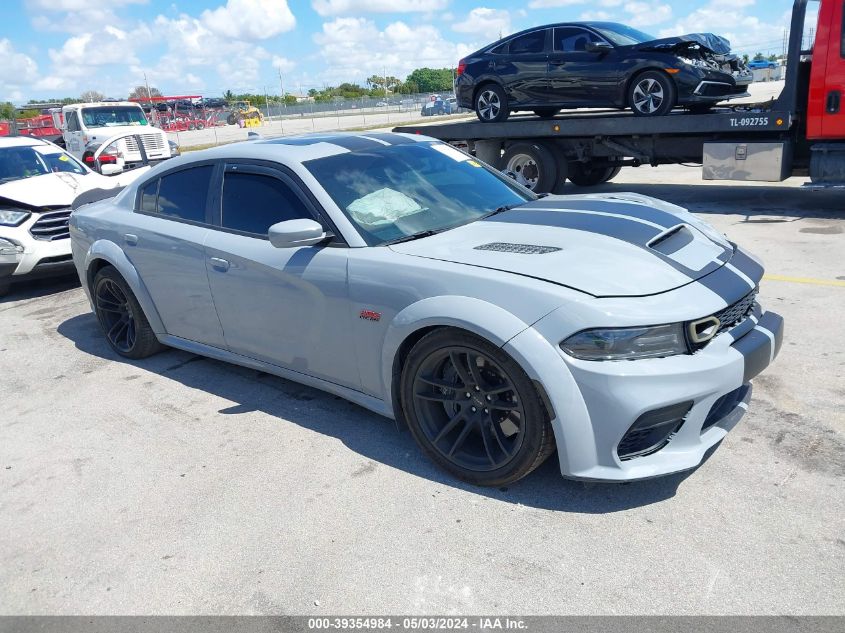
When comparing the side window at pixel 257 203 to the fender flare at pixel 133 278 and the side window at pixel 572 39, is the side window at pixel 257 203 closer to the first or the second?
the fender flare at pixel 133 278

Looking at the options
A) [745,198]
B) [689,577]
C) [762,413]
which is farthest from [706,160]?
[689,577]

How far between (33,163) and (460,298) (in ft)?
24.5

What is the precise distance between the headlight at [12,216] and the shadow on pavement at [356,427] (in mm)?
1933

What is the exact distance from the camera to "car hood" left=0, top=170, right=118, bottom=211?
24.9 ft

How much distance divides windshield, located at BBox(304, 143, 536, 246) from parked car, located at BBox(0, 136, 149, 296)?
13.3 feet

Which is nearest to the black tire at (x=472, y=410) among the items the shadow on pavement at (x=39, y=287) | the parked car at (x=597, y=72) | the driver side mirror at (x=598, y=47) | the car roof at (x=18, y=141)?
the shadow on pavement at (x=39, y=287)

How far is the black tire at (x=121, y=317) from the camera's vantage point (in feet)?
16.8

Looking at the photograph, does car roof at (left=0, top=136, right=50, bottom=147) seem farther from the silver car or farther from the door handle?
the door handle

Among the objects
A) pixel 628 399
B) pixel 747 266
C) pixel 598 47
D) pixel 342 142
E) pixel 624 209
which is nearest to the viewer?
pixel 628 399

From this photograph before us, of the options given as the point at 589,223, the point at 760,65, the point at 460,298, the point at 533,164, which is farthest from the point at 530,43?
the point at 460,298

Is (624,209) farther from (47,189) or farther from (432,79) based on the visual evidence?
(432,79)

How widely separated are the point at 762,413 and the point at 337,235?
96.2 inches

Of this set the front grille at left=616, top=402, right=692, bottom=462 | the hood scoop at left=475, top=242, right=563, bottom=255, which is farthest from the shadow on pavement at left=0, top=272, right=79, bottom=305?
the front grille at left=616, top=402, right=692, bottom=462

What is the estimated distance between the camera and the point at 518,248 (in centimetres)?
333
